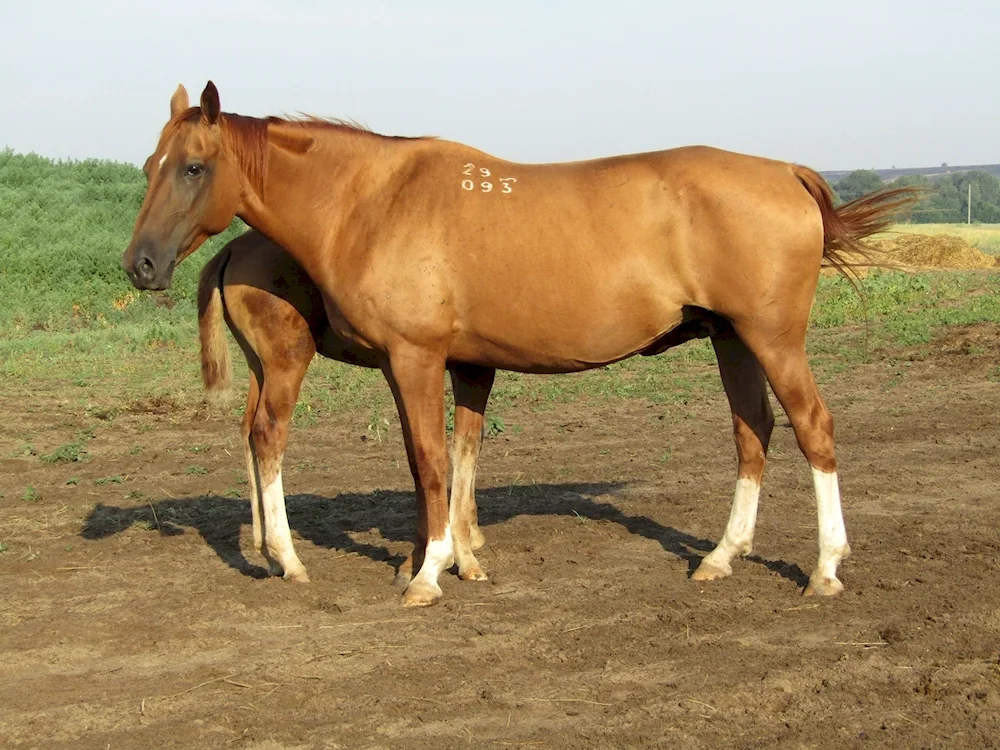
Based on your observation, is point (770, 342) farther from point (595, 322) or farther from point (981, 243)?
point (981, 243)

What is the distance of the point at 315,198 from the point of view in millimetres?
5855

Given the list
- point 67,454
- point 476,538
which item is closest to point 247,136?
point 476,538

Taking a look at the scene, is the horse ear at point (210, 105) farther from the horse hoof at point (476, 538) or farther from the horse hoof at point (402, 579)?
the horse hoof at point (476, 538)

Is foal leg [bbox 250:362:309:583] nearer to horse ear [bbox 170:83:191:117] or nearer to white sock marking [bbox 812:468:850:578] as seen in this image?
horse ear [bbox 170:83:191:117]

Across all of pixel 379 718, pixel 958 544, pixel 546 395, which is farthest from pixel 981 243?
pixel 379 718

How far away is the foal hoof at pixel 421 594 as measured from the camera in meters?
5.68

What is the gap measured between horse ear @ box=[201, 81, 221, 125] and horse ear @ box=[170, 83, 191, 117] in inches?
12.6

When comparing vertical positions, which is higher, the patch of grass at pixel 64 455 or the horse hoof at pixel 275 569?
the horse hoof at pixel 275 569

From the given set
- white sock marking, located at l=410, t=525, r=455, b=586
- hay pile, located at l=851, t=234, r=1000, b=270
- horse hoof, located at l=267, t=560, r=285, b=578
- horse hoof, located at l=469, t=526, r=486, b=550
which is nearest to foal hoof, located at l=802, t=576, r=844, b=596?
white sock marking, located at l=410, t=525, r=455, b=586

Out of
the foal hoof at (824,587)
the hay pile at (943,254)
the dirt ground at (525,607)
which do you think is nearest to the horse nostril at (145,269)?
the dirt ground at (525,607)

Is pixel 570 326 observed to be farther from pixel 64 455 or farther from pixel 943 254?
pixel 943 254

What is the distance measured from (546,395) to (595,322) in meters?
6.07

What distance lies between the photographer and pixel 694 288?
5.52 m

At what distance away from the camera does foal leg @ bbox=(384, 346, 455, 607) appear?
564 centimetres
